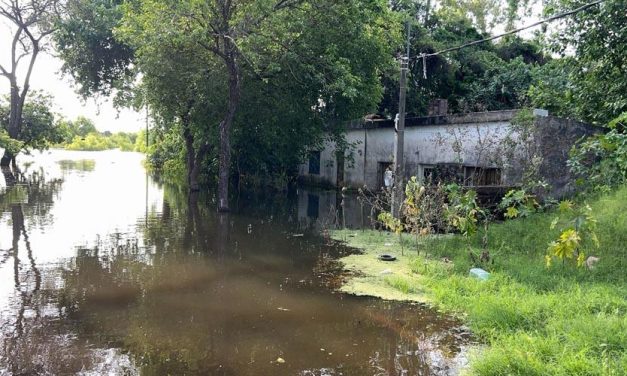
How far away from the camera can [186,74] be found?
1533cm

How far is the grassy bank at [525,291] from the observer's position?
4.21 metres

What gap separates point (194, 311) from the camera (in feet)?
19.1

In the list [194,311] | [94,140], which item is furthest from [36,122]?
[94,140]

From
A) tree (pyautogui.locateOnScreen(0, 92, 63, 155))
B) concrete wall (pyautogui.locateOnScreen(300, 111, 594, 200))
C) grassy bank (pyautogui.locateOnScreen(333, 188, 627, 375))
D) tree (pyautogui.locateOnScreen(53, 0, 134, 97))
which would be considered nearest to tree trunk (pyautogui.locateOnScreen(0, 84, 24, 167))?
tree (pyautogui.locateOnScreen(0, 92, 63, 155))

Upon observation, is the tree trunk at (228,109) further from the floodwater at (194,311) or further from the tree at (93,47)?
the tree at (93,47)

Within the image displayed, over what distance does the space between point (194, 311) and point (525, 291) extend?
4.04 m

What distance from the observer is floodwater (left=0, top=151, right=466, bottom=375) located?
4.51 m

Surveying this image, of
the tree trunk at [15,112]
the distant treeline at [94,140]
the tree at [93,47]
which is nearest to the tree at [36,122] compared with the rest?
the tree trunk at [15,112]

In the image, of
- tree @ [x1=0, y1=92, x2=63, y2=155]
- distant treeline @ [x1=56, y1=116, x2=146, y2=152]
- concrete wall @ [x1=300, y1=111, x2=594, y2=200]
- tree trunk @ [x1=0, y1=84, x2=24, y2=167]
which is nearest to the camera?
concrete wall @ [x1=300, y1=111, x2=594, y2=200]

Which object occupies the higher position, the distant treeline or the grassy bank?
the distant treeline

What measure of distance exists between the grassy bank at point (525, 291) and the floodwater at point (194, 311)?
0.44 metres

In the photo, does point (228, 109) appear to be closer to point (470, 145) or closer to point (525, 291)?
point (470, 145)

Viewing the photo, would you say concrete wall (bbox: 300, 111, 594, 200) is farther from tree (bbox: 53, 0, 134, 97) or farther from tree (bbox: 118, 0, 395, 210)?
tree (bbox: 53, 0, 134, 97)

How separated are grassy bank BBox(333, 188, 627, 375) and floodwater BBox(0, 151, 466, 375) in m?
0.44
